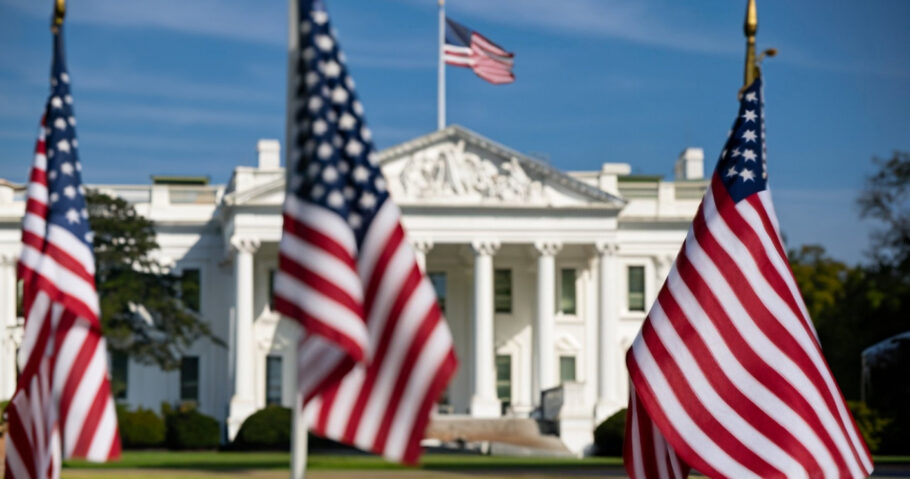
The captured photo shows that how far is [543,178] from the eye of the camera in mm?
61875

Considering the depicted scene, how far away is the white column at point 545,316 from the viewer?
2373 inches

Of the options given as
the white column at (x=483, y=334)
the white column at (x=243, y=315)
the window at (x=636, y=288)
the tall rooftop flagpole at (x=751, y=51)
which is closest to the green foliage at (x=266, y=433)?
the white column at (x=243, y=315)

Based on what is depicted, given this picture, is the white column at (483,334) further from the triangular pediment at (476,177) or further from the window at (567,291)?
the window at (567,291)

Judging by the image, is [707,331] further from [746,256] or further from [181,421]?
[181,421]

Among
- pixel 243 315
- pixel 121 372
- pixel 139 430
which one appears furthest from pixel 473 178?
pixel 139 430

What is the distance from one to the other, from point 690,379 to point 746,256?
1.08m

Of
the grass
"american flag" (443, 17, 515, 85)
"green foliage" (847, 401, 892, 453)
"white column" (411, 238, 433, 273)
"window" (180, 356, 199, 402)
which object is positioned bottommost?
"window" (180, 356, 199, 402)

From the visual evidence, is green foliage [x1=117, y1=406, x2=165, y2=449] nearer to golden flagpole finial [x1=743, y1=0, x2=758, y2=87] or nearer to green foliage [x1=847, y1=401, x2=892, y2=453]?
green foliage [x1=847, y1=401, x2=892, y2=453]

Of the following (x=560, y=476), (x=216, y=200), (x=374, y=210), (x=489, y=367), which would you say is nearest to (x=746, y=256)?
(x=374, y=210)

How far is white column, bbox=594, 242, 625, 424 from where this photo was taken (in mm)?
61000

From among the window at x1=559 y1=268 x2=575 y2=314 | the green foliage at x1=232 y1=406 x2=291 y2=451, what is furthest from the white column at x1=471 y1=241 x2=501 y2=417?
the green foliage at x1=232 y1=406 x2=291 y2=451

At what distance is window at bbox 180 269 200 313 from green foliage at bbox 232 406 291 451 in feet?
37.5

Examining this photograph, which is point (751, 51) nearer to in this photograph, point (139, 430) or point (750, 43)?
point (750, 43)

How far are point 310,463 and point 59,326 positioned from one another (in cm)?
2560
